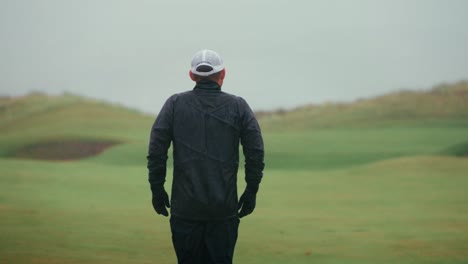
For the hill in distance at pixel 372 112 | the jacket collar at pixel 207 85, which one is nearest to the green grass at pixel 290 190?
the hill in distance at pixel 372 112

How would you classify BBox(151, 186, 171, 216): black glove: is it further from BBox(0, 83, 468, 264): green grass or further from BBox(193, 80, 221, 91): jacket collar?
BBox(0, 83, 468, 264): green grass

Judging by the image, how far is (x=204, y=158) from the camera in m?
3.55

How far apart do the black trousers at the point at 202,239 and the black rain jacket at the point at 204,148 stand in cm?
5

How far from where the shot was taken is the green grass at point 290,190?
6.19 metres

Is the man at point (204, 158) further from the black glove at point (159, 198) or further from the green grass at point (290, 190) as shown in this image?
the green grass at point (290, 190)

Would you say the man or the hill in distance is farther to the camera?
the hill in distance

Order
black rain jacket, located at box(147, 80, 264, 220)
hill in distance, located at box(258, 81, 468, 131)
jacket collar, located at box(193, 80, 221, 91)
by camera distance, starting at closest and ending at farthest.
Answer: black rain jacket, located at box(147, 80, 264, 220)
jacket collar, located at box(193, 80, 221, 91)
hill in distance, located at box(258, 81, 468, 131)

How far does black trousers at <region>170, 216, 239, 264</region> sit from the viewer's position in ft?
11.8

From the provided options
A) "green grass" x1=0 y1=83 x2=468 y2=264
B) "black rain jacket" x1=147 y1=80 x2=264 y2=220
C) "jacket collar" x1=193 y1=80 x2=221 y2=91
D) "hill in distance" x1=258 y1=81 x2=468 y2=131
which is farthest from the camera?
"hill in distance" x1=258 y1=81 x2=468 y2=131

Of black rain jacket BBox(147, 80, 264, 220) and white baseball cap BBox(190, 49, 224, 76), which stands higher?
white baseball cap BBox(190, 49, 224, 76)

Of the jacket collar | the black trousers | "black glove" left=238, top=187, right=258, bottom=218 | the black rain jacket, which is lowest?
the black trousers

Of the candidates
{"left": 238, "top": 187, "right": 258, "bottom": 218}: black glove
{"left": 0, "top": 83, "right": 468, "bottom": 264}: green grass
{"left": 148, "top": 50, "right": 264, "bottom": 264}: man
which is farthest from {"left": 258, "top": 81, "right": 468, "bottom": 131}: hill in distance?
{"left": 148, "top": 50, "right": 264, "bottom": 264}: man

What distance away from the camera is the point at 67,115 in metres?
16.1

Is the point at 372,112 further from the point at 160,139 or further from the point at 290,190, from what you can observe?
the point at 160,139
